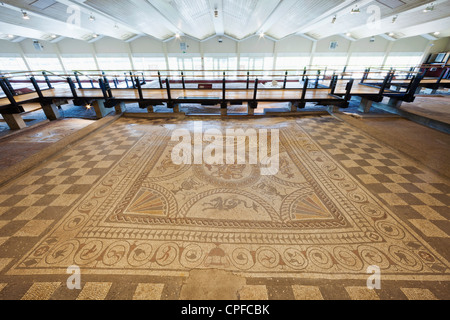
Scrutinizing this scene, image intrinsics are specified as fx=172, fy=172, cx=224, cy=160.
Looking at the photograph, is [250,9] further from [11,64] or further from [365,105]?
[11,64]

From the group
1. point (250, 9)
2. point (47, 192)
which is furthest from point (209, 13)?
point (47, 192)

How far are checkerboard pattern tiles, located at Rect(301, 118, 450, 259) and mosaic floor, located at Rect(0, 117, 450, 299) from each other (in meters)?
0.02

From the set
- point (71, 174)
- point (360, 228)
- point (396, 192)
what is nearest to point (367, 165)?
point (396, 192)

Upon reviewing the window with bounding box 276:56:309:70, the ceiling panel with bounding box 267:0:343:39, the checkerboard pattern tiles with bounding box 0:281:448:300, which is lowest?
the checkerboard pattern tiles with bounding box 0:281:448:300

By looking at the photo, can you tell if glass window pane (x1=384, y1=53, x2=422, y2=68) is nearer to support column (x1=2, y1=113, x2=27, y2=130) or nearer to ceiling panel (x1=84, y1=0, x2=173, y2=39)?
ceiling panel (x1=84, y1=0, x2=173, y2=39)

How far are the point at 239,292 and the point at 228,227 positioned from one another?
27.5 inches

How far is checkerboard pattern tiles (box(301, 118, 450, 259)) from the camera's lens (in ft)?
6.97

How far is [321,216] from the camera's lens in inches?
88.4

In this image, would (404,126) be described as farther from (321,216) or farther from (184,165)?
(184,165)

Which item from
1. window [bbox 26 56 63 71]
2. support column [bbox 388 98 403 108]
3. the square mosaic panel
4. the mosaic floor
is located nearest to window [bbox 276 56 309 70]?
support column [bbox 388 98 403 108]

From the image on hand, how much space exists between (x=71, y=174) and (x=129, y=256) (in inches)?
88.9

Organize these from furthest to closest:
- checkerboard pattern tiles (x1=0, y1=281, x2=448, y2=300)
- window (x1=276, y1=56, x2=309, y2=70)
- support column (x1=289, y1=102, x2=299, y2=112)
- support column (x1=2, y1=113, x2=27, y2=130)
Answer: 1. window (x1=276, y1=56, x2=309, y2=70)
2. support column (x1=289, y1=102, x2=299, y2=112)
3. support column (x1=2, y1=113, x2=27, y2=130)
4. checkerboard pattern tiles (x1=0, y1=281, x2=448, y2=300)

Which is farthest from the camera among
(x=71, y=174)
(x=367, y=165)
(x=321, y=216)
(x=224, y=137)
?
(x=224, y=137)

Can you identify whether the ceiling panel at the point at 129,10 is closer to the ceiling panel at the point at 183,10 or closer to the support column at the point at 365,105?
the ceiling panel at the point at 183,10
